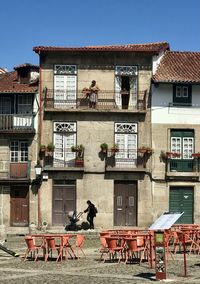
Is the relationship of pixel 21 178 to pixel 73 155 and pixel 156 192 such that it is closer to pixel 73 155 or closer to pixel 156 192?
pixel 73 155

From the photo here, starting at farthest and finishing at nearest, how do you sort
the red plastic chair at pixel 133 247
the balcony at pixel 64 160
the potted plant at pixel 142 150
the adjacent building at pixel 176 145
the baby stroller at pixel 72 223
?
the adjacent building at pixel 176 145, the balcony at pixel 64 160, the potted plant at pixel 142 150, the baby stroller at pixel 72 223, the red plastic chair at pixel 133 247

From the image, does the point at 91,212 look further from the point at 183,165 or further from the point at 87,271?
the point at 87,271

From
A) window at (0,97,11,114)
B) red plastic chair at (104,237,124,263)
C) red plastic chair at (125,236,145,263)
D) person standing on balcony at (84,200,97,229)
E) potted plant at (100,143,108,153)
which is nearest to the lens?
red plastic chair at (125,236,145,263)

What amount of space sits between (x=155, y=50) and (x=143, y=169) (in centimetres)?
606

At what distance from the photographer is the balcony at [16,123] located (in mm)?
34875

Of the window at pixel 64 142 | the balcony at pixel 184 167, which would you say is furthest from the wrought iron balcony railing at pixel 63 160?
the balcony at pixel 184 167

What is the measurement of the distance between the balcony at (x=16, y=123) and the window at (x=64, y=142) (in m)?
1.32

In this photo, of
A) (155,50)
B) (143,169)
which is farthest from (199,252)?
(155,50)

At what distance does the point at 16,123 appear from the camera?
115 feet

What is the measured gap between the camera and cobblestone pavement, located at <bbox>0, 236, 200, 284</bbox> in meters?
14.7

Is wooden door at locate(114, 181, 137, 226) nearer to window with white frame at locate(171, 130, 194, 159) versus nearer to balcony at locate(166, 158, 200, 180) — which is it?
balcony at locate(166, 158, 200, 180)

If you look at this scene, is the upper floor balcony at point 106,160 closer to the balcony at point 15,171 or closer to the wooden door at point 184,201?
the balcony at point 15,171

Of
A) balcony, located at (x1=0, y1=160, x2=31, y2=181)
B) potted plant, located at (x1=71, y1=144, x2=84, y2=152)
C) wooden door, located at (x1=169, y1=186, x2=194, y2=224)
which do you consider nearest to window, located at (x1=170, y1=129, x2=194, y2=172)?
wooden door, located at (x1=169, y1=186, x2=194, y2=224)

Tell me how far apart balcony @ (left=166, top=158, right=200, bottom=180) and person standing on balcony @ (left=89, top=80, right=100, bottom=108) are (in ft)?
15.6
